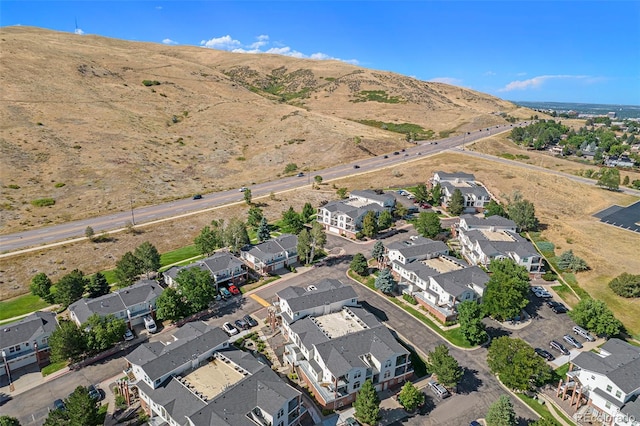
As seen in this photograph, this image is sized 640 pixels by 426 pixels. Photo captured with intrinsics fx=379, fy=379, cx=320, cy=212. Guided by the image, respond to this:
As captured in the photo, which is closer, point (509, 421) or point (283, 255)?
point (509, 421)

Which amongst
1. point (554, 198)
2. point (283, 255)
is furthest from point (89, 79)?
point (554, 198)

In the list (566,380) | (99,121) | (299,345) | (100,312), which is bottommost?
(566,380)

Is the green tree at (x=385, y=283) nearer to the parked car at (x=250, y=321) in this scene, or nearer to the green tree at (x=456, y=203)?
the parked car at (x=250, y=321)

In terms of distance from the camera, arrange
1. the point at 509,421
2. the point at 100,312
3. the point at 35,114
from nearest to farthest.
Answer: the point at 509,421
the point at 100,312
the point at 35,114

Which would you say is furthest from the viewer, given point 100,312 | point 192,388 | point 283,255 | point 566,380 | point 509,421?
point 283,255

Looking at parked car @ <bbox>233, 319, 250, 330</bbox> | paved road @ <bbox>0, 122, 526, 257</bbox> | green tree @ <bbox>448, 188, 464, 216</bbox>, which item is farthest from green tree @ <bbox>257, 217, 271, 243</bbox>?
green tree @ <bbox>448, 188, 464, 216</bbox>

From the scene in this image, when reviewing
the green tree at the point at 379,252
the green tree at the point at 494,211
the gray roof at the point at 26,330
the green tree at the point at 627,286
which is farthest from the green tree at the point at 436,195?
the gray roof at the point at 26,330

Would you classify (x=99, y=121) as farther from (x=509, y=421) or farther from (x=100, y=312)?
(x=509, y=421)
